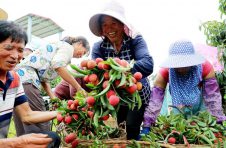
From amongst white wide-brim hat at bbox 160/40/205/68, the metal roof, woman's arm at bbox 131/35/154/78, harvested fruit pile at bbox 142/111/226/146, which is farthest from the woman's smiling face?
the metal roof

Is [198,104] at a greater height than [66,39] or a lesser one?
lesser

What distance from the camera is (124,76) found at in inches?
→ 61.3

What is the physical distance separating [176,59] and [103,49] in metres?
0.54

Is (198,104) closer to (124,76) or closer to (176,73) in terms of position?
(176,73)

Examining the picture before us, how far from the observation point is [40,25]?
30.4ft

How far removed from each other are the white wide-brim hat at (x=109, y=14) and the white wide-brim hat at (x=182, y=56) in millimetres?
461

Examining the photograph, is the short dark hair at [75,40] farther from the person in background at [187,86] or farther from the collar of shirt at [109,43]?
the person in background at [187,86]

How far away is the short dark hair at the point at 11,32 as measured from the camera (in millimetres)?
1698

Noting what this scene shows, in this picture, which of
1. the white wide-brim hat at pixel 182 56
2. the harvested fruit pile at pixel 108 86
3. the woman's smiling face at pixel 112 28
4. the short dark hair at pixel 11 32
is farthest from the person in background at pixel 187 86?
the short dark hair at pixel 11 32

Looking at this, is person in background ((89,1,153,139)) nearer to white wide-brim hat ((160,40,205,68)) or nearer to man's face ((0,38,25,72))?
white wide-brim hat ((160,40,205,68))

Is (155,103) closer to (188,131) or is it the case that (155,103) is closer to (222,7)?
(188,131)

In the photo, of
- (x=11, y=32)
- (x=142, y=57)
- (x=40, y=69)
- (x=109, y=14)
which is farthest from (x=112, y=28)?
(x=40, y=69)

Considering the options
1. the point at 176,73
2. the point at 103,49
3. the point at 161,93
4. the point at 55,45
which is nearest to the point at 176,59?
the point at 176,73

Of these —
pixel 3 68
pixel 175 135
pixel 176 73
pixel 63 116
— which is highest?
pixel 3 68
